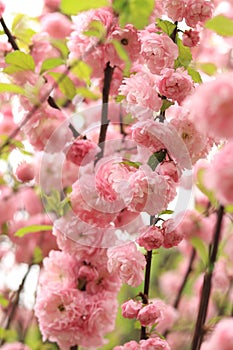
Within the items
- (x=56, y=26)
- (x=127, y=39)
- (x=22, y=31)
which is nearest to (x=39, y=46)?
(x=22, y=31)

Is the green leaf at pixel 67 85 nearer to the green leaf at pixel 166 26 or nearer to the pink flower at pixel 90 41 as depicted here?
the pink flower at pixel 90 41

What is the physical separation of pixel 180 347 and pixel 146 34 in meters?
1.08

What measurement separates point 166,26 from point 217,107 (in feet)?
0.98

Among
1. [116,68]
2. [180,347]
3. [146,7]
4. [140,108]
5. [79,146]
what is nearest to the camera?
[146,7]

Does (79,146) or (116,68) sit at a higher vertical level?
(116,68)

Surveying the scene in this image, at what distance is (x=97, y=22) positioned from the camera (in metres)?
0.94

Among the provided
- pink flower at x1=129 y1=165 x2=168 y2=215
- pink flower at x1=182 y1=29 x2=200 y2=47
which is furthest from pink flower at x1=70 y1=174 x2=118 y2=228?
pink flower at x1=182 y1=29 x2=200 y2=47

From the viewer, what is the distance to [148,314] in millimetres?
771

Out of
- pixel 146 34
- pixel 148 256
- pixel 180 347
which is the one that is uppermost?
pixel 146 34

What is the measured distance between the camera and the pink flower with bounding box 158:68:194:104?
76 centimetres

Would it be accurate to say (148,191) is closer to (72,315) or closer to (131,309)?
(131,309)

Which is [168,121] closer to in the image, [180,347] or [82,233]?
[82,233]

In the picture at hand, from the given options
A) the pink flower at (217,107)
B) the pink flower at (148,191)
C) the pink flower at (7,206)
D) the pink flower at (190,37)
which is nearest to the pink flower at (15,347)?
the pink flower at (7,206)

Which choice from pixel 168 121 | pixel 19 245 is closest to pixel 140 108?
pixel 168 121
